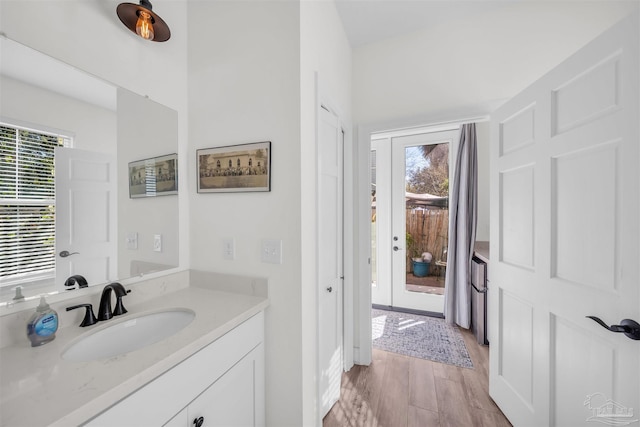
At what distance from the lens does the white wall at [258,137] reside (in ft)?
3.91

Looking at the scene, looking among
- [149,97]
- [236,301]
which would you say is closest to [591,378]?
[236,301]

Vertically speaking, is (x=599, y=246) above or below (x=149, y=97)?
below

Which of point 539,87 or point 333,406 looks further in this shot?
point 333,406

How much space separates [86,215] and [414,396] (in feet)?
7.33

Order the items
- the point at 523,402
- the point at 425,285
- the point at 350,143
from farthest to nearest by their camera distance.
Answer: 1. the point at 425,285
2. the point at 350,143
3. the point at 523,402

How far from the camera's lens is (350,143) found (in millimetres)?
2072

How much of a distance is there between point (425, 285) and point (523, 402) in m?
1.68

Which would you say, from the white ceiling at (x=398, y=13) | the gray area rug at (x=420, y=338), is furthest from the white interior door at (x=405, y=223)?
the white ceiling at (x=398, y=13)

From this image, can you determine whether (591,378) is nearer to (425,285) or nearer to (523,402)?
(523,402)

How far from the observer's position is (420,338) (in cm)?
250

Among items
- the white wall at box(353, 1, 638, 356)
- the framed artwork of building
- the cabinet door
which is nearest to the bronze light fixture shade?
the framed artwork of building

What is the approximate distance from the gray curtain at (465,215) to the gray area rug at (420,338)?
25cm

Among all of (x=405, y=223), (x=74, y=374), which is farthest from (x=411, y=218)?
(x=74, y=374)

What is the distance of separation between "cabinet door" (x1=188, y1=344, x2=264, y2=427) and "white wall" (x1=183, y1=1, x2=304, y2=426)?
79mm
